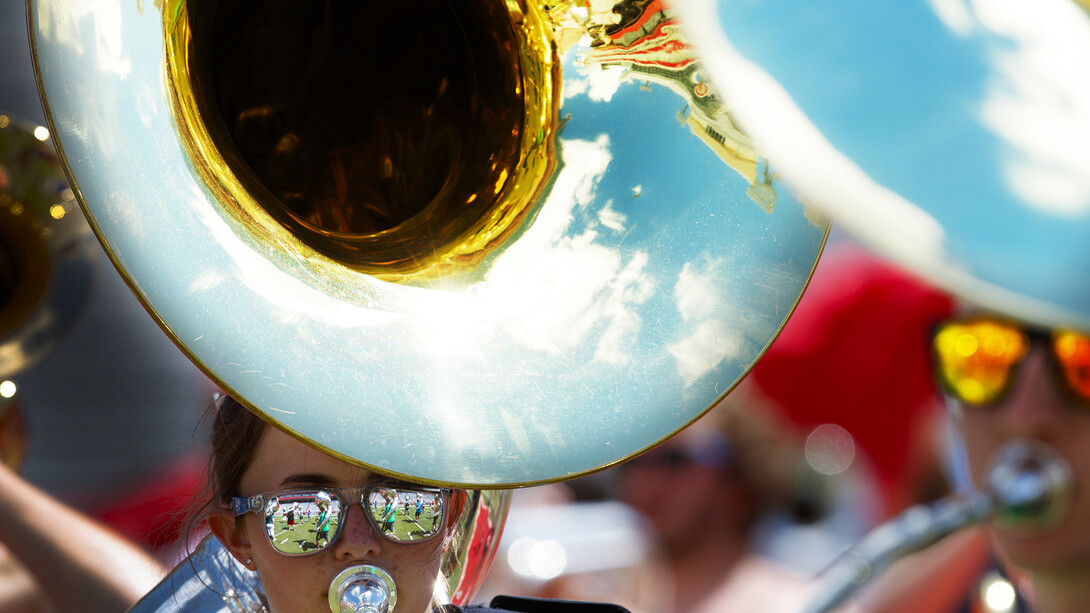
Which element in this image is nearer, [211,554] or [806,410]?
[211,554]

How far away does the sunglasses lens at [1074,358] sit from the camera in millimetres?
1644

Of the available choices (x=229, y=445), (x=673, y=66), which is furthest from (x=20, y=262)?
(x=673, y=66)

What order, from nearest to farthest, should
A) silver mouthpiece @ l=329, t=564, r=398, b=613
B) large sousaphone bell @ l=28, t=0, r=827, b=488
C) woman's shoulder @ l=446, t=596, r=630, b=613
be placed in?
large sousaphone bell @ l=28, t=0, r=827, b=488, silver mouthpiece @ l=329, t=564, r=398, b=613, woman's shoulder @ l=446, t=596, r=630, b=613

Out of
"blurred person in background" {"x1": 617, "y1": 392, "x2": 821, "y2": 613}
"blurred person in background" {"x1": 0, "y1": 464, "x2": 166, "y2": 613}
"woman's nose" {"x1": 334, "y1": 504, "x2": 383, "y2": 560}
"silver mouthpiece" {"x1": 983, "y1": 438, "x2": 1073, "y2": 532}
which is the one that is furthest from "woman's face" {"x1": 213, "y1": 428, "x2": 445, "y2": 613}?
"blurred person in background" {"x1": 617, "y1": 392, "x2": 821, "y2": 613}

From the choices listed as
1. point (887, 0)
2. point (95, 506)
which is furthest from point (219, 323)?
point (95, 506)

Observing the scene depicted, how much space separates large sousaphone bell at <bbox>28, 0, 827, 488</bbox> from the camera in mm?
1138

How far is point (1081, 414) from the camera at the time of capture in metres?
1.68

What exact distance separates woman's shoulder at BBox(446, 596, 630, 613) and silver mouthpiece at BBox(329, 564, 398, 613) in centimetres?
23

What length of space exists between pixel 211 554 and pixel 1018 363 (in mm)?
1234

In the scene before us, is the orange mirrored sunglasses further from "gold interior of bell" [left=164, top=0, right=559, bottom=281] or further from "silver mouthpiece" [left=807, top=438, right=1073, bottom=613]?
"gold interior of bell" [left=164, top=0, right=559, bottom=281]

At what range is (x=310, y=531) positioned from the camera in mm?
1343

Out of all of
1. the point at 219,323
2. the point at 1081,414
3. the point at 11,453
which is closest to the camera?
the point at 219,323

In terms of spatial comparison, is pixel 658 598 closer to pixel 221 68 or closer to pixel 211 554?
pixel 211 554

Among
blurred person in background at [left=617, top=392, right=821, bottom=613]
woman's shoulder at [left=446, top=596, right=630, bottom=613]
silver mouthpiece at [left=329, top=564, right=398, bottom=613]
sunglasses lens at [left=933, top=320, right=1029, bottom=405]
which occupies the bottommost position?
blurred person in background at [left=617, top=392, right=821, bottom=613]
